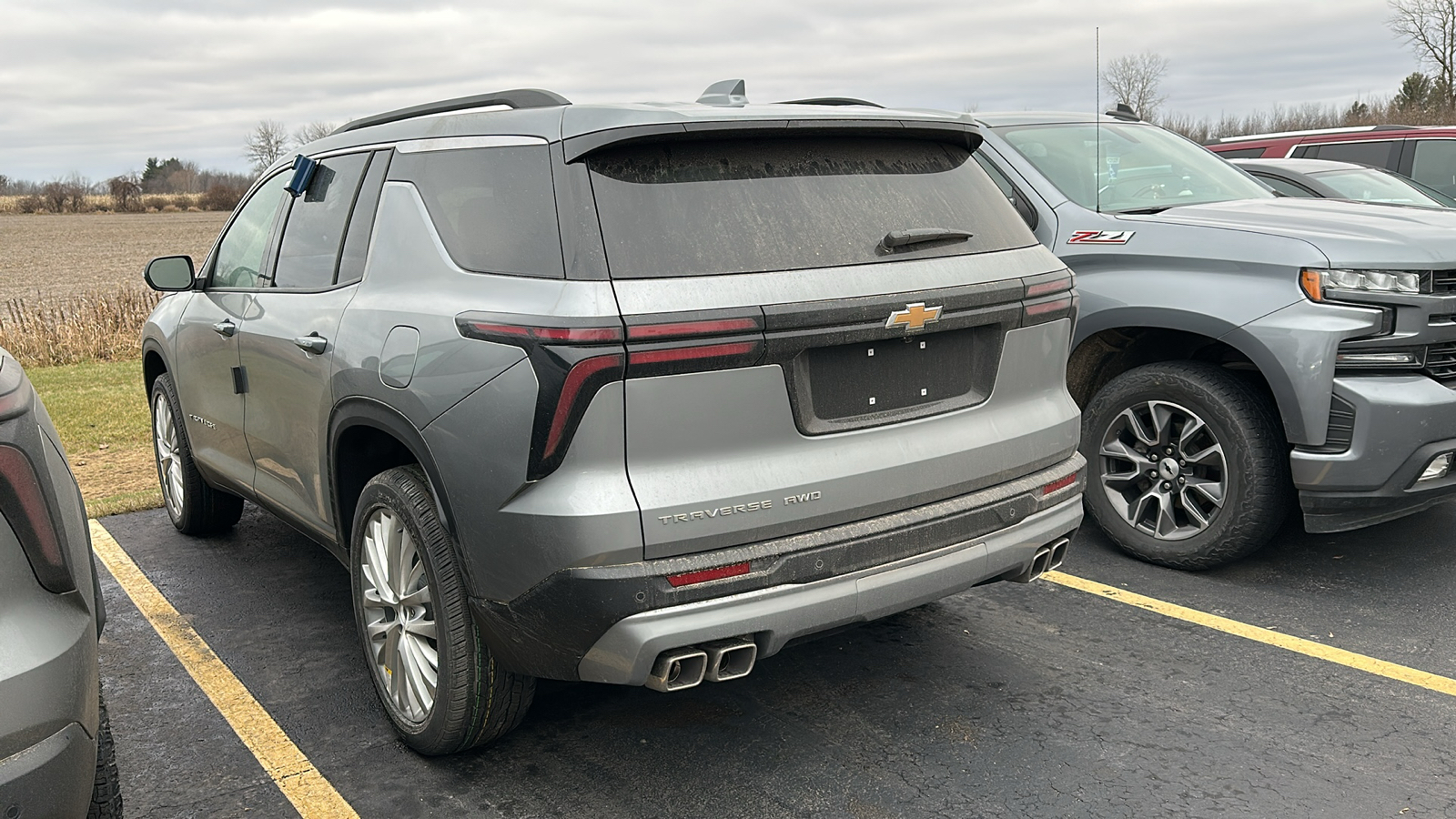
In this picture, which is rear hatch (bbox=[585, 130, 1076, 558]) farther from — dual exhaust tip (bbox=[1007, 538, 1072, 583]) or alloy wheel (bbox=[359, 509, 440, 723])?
alloy wheel (bbox=[359, 509, 440, 723])

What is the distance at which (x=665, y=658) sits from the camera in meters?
2.74

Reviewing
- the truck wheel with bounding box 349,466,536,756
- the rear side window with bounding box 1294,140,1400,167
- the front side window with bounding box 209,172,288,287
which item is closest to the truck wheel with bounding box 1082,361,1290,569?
the truck wheel with bounding box 349,466,536,756

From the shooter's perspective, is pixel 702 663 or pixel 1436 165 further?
pixel 1436 165

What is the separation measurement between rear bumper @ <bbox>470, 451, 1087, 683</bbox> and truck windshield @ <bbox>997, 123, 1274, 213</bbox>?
8.04 feet

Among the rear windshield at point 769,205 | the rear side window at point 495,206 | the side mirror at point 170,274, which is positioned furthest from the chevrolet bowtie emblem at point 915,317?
the side mirror at point 170,274

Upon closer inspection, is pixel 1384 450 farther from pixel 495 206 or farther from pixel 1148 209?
pixel 495 206

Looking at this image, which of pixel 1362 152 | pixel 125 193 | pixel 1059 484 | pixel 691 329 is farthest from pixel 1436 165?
pixel 125 193

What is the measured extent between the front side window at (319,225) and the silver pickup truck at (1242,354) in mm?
3036

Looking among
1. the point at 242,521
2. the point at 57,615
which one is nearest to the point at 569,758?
the point at 57,615

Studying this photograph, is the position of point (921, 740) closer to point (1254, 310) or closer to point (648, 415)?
point (648, 415)

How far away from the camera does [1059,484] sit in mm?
3467

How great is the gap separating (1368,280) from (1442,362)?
0.44 meters

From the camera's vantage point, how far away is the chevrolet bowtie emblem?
9.82 ft

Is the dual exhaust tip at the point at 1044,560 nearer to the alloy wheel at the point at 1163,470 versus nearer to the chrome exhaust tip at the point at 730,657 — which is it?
the chrome exhaust tip at the point at 730,657
